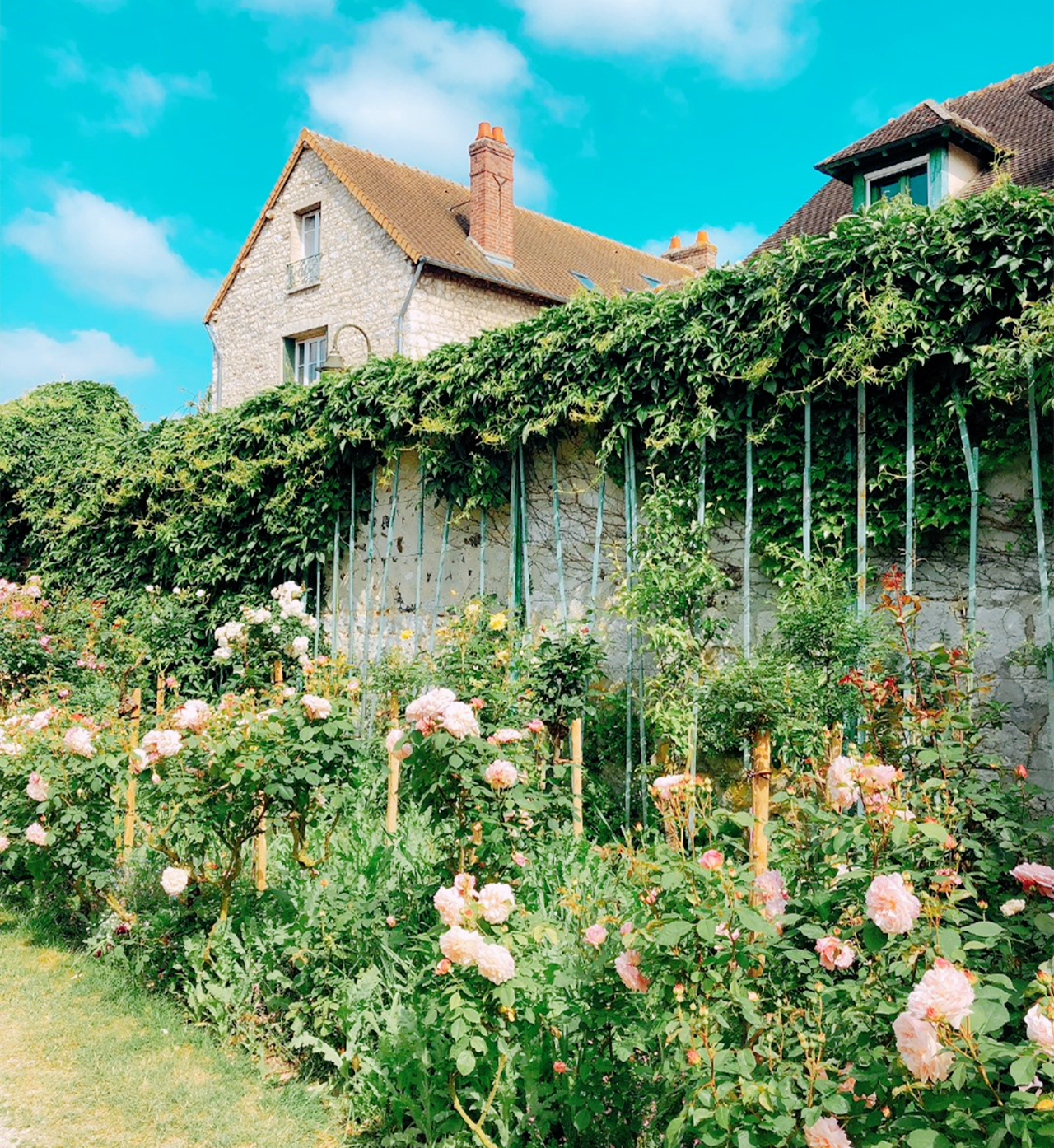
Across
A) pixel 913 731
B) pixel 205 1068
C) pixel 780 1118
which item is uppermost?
pixel 913 731

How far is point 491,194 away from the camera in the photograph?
16.4m

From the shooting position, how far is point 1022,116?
1150cm

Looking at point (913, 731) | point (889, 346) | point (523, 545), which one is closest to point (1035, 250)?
point (889, 346)

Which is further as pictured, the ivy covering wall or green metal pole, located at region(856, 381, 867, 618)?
green metal pole, located at region(856, 381, 867, 618)

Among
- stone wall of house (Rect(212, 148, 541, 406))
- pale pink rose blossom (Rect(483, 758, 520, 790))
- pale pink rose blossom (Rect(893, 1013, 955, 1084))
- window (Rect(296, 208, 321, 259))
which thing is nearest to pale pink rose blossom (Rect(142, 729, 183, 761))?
pale pink rose blossom (Rect(483, 758, 520, 790))

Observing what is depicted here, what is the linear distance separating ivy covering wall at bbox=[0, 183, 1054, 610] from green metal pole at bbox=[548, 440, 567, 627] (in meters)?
0.16

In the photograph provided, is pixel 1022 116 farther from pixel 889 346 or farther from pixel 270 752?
pixel 270 752

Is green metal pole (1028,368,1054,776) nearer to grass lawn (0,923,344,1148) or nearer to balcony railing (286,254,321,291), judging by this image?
grass lawn (0,923,344,1148)

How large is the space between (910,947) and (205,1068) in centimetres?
251

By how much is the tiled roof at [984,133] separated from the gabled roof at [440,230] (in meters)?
3.03

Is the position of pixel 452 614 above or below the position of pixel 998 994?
above

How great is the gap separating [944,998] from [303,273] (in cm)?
1676

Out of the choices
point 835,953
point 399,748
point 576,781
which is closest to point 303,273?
point 576,781

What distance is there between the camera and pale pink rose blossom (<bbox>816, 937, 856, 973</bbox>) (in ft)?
7.07
